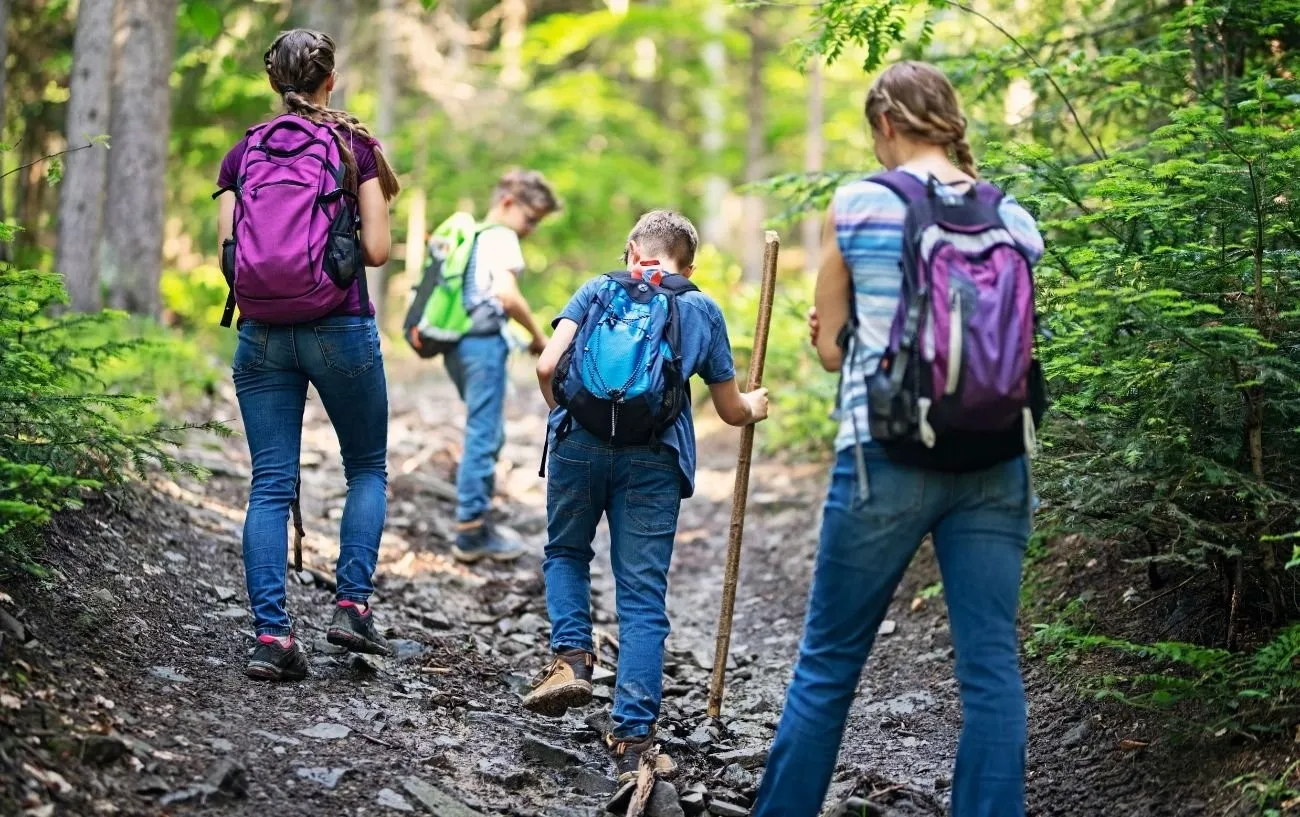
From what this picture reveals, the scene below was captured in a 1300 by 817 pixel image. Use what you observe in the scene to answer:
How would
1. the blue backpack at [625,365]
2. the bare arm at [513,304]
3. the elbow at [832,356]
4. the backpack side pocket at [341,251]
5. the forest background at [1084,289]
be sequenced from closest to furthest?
the elbow at [832,356] → the forest background at [1084,289] → the blue backpack at [625,365] → the backpack side pocket at [341,251] → the bare arm at [513,304]

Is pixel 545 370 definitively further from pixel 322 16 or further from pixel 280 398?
pixel 322 16

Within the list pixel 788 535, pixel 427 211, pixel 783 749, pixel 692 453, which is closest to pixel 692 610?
pixel 788 535

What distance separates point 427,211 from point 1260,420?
66.4ft

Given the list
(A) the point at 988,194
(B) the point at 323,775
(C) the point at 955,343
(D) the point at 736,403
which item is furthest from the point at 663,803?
(A) the point at 988,194

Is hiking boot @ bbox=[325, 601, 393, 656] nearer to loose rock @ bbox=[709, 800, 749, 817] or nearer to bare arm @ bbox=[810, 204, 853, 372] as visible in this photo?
loose rock @ bbox=[709, 800, 749, 817]

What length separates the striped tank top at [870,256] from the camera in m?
3.37

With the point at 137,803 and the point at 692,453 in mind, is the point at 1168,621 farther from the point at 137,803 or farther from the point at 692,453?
the point at 137,803

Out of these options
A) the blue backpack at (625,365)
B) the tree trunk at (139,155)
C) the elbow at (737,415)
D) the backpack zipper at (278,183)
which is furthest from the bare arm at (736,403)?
the tree trunk at (139,155)

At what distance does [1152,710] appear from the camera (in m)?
4.42

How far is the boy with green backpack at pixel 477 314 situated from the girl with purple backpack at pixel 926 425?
14.1 ft

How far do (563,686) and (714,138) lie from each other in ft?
63.8

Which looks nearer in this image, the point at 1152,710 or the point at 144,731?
the point at 144,731

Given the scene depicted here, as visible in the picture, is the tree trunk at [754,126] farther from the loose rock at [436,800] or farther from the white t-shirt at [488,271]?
the loose rock at [436,800]

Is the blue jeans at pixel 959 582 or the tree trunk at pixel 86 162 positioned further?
the tree trunk at pixel 86 162
